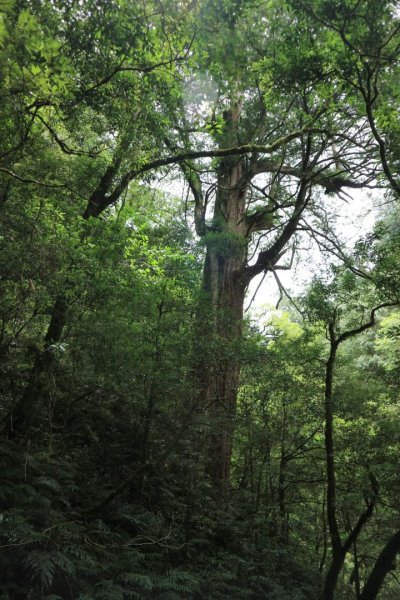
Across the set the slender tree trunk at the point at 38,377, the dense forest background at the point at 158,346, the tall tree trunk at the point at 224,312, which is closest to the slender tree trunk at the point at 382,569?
the dense forest background at the point at 158,346

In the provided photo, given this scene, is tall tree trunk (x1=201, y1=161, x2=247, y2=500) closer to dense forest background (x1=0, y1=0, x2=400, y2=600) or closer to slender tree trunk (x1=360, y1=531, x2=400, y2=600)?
dense forest background (x1=0, y1=0, x2=400, y2=600)

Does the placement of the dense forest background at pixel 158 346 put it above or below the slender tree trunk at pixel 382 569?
above

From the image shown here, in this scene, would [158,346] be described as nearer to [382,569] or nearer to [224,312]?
[224,312]

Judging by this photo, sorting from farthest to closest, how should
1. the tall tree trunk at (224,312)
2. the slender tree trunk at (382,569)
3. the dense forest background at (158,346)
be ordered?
1. the tall tree trunk at (224,312)
2. the slender tree trunk at (382,569)
3. the dense forest background at (158,346)

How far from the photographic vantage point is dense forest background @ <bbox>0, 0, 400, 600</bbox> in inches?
157

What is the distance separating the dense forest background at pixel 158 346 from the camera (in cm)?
400

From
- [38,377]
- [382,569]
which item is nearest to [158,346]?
[38,377]

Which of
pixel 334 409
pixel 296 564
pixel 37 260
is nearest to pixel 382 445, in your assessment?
pixel 334 409

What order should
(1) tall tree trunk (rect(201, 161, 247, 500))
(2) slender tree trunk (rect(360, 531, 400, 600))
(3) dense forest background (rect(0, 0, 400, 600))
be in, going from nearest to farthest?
(3) dense forest background (rect(0, 0, 400, 600)) → (2) slender tree trunk (rect(360, 531, 400, 600)) → (1) tall tree trunk (rect(201, 161, 247, 500))

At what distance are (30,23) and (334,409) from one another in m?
6.22

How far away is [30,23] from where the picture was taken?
8.82 ft

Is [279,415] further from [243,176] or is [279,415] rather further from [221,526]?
[243,176]

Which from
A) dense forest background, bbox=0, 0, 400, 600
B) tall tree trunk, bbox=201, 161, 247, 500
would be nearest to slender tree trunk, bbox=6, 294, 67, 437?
dense forest background, bbox=0, 0, 400, 600

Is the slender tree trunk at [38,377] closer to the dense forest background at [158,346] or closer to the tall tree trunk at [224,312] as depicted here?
the dense forest background at [158,346]
